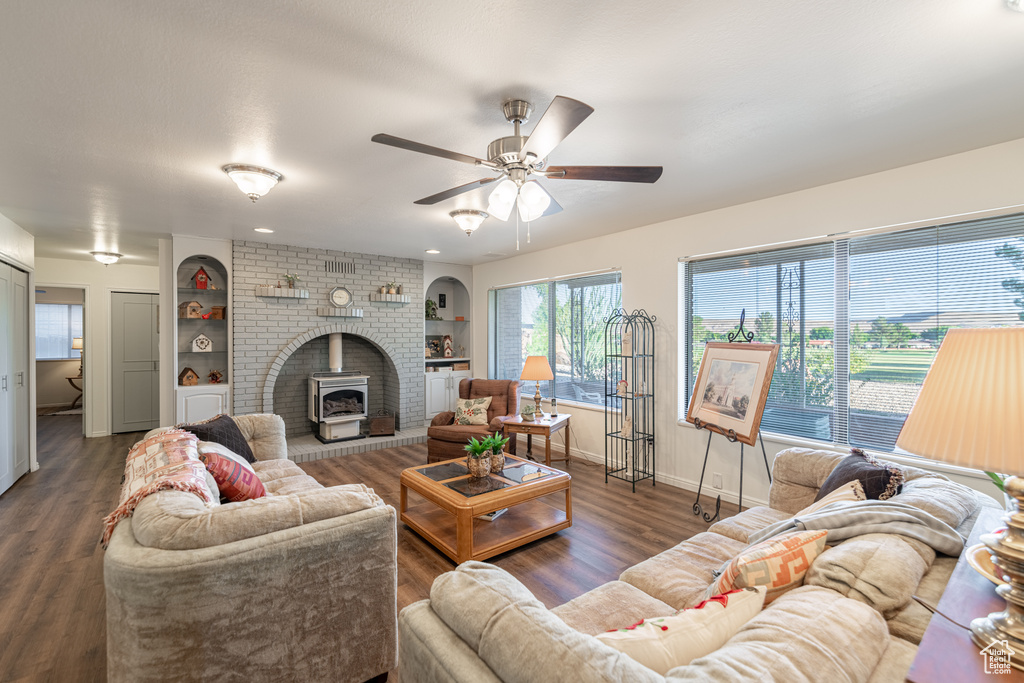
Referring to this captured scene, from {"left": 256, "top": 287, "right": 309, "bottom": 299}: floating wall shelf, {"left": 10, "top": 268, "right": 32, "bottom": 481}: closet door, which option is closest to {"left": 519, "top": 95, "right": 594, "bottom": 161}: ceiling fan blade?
{"left": 256, "top": 287, "right": 309, "bottom": 299}: floating wall shelf

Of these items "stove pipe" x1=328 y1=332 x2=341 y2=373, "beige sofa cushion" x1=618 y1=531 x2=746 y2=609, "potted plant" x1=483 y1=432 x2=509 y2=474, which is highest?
"stove pipe" x1=328 y1=332 x2=341 y2=373

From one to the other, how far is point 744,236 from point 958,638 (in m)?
3.27

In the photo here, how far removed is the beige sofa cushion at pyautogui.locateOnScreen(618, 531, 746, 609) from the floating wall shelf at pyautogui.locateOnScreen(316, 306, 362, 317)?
15.7ft

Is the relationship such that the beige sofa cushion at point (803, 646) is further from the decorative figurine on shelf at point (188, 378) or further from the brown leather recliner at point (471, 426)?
the decorative figurine on shelf at point (188, 378)

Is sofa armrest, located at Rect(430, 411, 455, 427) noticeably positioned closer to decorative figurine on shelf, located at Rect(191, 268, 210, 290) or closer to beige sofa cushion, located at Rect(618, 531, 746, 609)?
decorative figurine on shelf, located at Rect(191, 268, 210, 290)

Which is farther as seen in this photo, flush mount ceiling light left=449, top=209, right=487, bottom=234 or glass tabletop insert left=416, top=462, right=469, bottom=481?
flush mount ceiling light left=449, top=209, right=487, bottom=234

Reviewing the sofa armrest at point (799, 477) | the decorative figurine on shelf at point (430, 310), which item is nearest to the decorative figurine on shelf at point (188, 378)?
the decorative figurine on shelf at point (430, 310)

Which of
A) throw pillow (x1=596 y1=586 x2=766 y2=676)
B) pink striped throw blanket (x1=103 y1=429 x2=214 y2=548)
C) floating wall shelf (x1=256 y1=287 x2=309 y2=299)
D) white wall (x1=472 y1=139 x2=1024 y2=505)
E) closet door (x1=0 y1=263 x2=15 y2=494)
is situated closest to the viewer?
throw pillow (x1=596 y1=586 x2=766 y2=676)

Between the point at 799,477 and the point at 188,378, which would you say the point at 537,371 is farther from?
the point at 188,378

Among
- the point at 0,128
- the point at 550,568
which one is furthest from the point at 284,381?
the point at 550,568

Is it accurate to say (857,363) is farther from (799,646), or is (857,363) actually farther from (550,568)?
(799,646)

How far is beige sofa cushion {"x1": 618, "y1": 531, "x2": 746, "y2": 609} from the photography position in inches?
67.3

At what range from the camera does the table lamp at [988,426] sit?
0.86 meters

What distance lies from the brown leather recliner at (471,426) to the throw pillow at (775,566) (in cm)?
326
